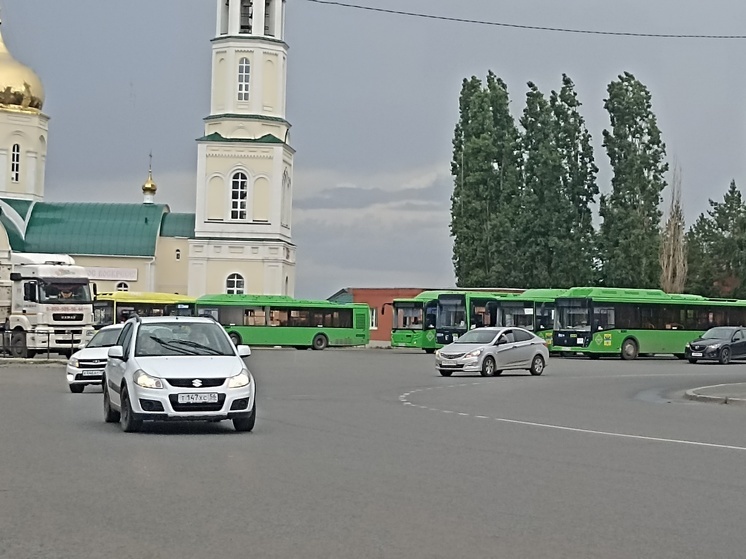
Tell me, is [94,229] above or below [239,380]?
above

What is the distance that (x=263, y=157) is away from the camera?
289ft

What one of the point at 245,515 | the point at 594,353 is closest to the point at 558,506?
the point at 245,515

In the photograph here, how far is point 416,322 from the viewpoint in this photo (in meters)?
66.2

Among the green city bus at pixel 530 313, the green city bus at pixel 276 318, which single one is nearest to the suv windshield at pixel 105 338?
the green city bus at pixel 530 313

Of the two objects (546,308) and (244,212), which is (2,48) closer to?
(244,212)

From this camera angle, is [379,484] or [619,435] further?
[619,435]

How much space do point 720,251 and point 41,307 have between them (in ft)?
203

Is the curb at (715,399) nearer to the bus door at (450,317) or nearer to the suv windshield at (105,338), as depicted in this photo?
the suv windshield at (105,338)

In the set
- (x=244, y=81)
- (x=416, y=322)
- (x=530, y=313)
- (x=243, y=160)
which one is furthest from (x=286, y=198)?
(x=530, y=313)

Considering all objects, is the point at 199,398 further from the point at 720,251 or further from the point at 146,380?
the point at 720,251

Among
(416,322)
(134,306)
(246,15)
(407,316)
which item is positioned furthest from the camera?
(246,15)

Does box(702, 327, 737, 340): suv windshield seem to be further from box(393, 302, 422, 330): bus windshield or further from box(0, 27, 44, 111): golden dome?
box(0, 27, 44, 111): golden dome

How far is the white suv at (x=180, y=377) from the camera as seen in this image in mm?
17453

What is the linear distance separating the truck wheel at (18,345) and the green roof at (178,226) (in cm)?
4316
